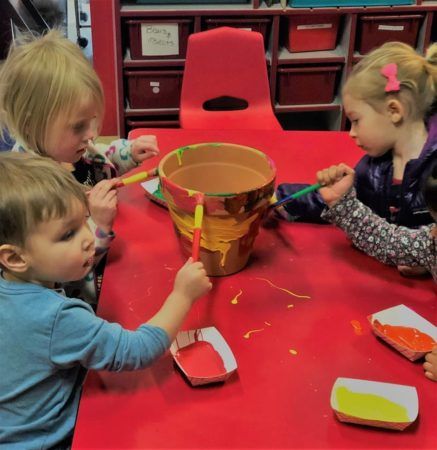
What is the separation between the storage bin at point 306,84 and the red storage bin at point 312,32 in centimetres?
10

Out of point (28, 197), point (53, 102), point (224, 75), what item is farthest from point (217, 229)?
point (224, 75)

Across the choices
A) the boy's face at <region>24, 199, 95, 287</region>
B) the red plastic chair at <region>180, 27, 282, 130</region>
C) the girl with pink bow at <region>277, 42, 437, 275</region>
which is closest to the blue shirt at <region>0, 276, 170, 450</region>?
the boy's face at <region>24, 199, 95, 287</region>

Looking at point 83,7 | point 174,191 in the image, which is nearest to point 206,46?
point 174,191

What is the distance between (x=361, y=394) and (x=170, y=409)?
0.24 metres

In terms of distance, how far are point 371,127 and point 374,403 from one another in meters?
0.58

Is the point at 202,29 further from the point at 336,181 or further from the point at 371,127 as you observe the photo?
the point at 336,181

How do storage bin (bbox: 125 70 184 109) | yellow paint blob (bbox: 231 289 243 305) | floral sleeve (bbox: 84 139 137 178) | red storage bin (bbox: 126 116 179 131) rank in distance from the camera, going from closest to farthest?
yellow paint blob (bbox: 231 289 243 305)
floral sleeve (bbox: 84 139 137 178)
storage bin (bbox: 125 70 184 109)
red storage bin (bbox: 126 116 179 131)

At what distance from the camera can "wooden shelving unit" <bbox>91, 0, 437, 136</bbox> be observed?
246 centimetres

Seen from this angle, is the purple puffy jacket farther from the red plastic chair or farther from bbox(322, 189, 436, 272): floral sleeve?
the red plastic chair

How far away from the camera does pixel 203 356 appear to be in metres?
0.82

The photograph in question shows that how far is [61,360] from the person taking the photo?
77cm

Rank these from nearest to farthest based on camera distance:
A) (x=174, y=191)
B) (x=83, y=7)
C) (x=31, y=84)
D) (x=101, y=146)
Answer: (x=174, y=191) → (x=31, y=84) → (x=101, y=146) → (x=83, y=7)

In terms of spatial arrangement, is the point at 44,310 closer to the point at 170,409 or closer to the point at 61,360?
the point at 61,360

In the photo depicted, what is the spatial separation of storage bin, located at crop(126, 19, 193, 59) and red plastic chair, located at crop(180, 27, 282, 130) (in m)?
0.59
